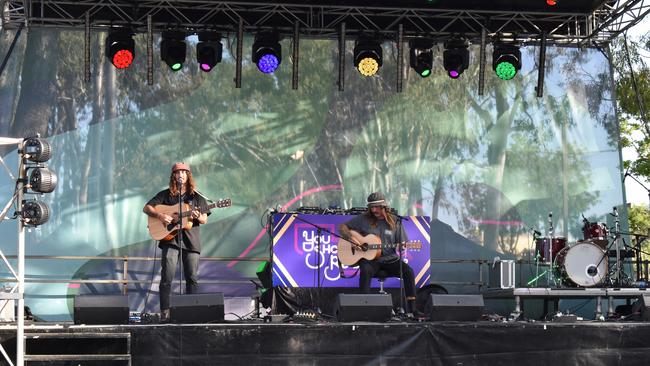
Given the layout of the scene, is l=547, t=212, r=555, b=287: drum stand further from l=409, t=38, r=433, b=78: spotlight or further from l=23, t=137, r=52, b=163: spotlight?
l=23, t=137, r=52, b=163: spotlight

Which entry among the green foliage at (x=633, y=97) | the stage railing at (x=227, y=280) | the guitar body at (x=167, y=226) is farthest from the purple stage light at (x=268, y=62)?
the green foliage at (x=633, y=97)

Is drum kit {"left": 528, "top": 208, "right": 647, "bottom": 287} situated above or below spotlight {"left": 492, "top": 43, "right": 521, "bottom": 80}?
below

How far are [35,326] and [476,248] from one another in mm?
7380

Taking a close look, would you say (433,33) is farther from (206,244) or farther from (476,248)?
(206,244)

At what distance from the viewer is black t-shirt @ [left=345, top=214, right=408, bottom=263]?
11930 mm

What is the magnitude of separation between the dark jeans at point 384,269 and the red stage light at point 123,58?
4.41 metres

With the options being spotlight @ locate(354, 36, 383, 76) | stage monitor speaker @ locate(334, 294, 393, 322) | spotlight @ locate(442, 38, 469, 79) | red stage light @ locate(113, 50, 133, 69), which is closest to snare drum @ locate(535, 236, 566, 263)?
spotlight @ locate(442, 38, 469, 79)

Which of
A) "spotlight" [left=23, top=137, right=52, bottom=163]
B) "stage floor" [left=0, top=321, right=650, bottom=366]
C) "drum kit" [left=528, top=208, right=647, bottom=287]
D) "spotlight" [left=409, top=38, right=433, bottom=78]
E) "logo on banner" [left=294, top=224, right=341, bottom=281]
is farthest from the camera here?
"spotlight" [left=409, top=38, right=433, bottom=78]

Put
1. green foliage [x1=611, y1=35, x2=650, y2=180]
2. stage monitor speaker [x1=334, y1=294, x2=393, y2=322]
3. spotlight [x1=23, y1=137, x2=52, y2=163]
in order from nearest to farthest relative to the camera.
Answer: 1. spotlight [x1=23, y1=137, x2=52, y2=163]
2. stage monitor speaker [x1=334, y1=294, x2=393, y2=322]
3. green foliage [x1=611, y1=35, x2=650, y2=180]

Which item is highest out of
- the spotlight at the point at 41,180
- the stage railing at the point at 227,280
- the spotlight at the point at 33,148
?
the spotlight at the point at 33,148

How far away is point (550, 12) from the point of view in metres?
14.0

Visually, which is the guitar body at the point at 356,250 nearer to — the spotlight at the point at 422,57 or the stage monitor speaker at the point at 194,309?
the stage monitor speaker at the point at 194,309

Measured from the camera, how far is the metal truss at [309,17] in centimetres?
1370

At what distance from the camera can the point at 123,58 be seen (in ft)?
44.8
